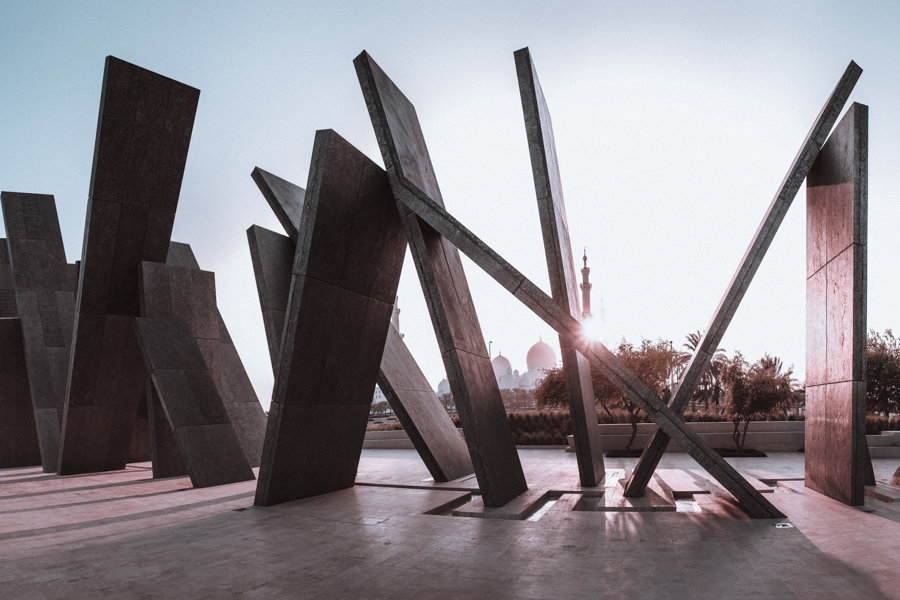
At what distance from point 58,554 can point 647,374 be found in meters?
21.2

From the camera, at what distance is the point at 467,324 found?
484 inches

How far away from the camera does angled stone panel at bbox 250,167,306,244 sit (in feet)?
51.0

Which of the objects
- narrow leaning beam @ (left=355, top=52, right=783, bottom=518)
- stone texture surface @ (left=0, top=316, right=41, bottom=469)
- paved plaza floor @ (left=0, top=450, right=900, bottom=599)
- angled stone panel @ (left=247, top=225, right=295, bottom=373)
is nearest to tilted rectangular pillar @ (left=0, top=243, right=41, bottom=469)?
stone texture surface @ (left=0, top=316, right=41, bottom=469)

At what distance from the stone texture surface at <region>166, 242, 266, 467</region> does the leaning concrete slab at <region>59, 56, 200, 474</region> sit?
149 centimetres

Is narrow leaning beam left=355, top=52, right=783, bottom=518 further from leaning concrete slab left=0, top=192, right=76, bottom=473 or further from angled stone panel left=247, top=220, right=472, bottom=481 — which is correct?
leaning concrete slab left=0, top=192, right=76, bottom=473

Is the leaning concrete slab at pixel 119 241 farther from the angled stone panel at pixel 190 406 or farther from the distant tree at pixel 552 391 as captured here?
the distant tree at pixel 552 391

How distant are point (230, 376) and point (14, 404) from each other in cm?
762

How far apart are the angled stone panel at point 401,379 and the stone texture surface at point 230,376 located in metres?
1.49

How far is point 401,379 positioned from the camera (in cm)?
1552

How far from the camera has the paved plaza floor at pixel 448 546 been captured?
19.6ft

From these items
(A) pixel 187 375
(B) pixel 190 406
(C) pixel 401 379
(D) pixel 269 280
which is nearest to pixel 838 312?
(C) pixel 401 379

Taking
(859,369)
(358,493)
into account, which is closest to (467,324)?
(358,493)

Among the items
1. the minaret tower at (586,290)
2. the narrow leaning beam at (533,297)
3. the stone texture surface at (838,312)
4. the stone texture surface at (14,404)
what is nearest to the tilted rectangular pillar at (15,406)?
the stone texture surface at (14,404)

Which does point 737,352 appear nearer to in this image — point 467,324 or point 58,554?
point 467,324
